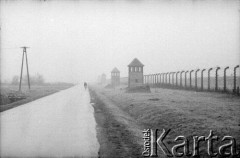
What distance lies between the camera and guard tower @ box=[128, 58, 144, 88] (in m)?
47.3

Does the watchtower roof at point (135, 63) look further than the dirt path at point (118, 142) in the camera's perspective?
Yes

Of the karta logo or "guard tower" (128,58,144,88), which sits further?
"guard tower" (128,58,144,88)

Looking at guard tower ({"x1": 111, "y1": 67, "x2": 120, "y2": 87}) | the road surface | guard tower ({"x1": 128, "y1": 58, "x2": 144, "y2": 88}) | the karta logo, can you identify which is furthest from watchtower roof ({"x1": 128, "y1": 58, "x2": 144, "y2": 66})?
the karta logo

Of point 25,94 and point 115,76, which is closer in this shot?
point 25,94

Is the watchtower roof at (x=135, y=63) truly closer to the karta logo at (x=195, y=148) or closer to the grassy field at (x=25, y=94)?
the grassy field at (x=25, y=94)

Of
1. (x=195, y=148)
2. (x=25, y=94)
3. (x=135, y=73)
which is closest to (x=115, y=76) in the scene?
(x=135, y=73)

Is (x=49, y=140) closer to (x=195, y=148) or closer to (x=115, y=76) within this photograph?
(x=195, y=148)

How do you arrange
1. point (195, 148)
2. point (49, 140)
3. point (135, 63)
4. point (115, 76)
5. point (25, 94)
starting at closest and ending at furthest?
point (195, 148), point (49, 140), point (25, 94), point (135, 63), point (115, 76)

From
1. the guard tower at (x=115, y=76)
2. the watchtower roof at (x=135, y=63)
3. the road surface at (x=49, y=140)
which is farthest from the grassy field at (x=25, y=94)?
the guard tower at (x=115, y=76)

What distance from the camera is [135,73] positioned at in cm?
4784

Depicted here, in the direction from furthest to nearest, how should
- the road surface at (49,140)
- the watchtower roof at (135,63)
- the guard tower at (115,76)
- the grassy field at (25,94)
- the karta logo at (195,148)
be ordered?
the guard tower at (115,76) → the watchtower roof at (135,63) → the grassy field at (25,94) → the karta logo at (195,148) → the road surface at (49,140)

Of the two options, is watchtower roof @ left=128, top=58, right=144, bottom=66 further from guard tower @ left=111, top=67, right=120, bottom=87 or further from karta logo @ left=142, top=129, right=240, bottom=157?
karta logo @ left=142, top=129, right=240, bottom=157

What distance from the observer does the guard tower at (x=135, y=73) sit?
155 ft

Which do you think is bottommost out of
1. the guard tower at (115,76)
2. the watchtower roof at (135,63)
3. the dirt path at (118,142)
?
the dirt path at (118,142)
